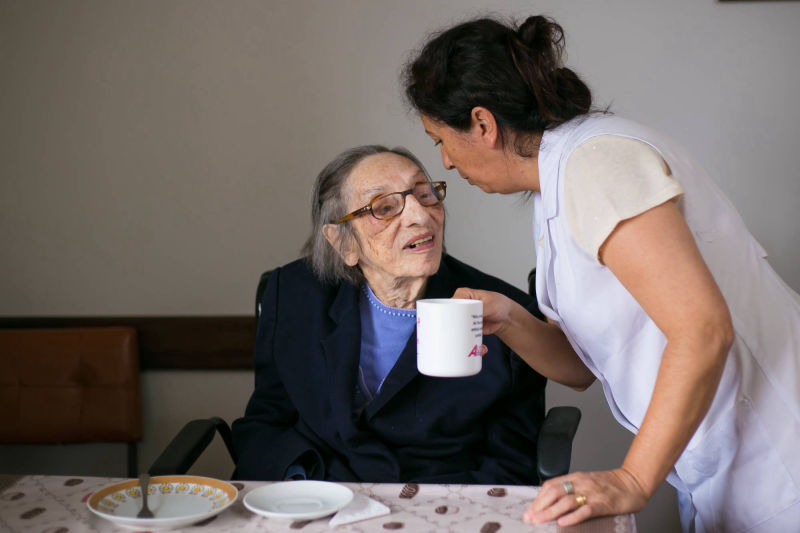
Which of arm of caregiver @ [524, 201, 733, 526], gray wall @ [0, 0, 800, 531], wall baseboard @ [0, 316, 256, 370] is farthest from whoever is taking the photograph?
wall baseboard @ [0, 316, 256, 370]

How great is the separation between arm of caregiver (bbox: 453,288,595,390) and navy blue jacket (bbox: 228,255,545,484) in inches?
6.6

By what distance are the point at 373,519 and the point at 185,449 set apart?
1.86 feet

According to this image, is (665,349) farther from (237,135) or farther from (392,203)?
(237,135)

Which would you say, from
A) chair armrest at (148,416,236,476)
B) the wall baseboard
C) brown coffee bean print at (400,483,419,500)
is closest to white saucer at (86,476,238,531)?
chair armrest at (148,416,236,476)

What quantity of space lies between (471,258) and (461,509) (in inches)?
58.3

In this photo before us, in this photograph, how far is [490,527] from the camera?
1181 millimetres

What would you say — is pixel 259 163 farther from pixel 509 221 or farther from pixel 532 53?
pixel 532 53

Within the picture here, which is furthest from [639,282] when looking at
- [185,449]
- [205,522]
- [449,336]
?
[185,449]

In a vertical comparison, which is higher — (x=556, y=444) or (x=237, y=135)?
(x=237, y=135)

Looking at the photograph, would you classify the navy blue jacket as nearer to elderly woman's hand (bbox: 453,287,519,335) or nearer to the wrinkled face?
the wrinkled face

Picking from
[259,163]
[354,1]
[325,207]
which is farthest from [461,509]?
[354,1]

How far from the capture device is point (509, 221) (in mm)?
2654

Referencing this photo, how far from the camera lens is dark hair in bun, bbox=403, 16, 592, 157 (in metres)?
1.31

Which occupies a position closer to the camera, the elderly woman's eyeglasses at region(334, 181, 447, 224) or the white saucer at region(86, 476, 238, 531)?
the white saucer at region(86, 476, 238, 531)
